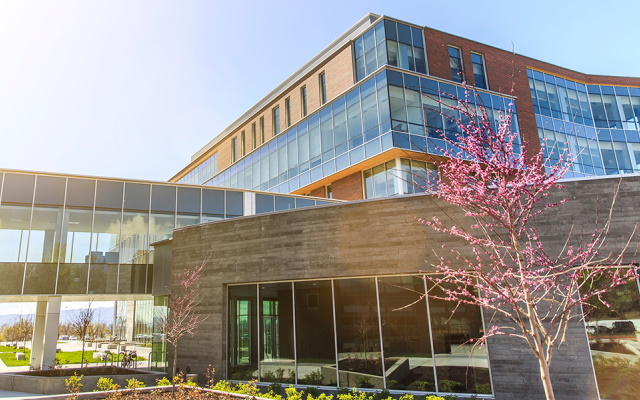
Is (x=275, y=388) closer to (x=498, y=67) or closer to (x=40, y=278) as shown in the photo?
(x=40, y=278)

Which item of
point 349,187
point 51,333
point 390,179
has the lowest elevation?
point 51,333

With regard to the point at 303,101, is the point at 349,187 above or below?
below

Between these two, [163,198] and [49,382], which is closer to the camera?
[49,382]

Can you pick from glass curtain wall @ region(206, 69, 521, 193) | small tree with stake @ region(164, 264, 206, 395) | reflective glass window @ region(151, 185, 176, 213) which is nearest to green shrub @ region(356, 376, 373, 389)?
small tree with stake @ region(164, 264, 206, 395)

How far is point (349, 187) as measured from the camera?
28.2 meters

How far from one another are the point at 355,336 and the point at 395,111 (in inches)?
600

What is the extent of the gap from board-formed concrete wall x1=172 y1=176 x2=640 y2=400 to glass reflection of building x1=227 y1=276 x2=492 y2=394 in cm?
42

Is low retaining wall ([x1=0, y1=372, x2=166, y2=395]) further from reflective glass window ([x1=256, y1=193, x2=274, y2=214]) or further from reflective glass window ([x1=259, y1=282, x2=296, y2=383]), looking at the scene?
reflective glass window ([x1=256, y1=193, x2=274, y2=214])

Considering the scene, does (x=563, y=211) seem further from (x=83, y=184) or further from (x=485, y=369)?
(x=83, y=184)

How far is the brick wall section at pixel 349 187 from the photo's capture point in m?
27.5

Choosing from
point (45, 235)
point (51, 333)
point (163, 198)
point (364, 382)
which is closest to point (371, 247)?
point (364, 382)

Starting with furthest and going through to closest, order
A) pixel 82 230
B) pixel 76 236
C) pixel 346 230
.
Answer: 1. pixel 82 230
2. pixel 76 236
3. pixel 346 230

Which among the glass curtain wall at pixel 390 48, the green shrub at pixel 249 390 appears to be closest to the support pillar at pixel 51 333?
the green shrub at pixel 249 390

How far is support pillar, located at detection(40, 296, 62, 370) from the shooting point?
749 inches
